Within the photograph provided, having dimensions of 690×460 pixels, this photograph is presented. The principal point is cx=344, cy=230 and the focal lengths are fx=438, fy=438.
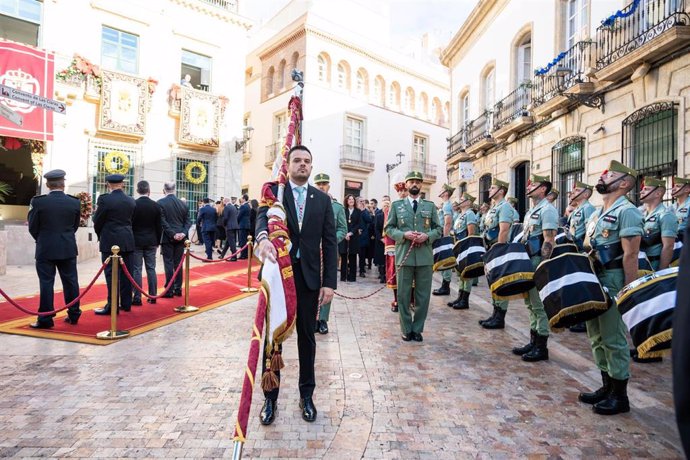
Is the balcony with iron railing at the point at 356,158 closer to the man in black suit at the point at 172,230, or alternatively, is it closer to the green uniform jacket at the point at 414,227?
the man in black suit at the point at 172,230

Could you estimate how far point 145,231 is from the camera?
297 inches

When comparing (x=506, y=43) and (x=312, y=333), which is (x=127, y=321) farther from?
(x=506, y=43)

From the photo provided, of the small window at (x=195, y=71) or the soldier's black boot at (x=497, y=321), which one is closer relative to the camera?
the soldier's black boot at (x=497, y=321)

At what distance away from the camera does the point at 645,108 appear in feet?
29.5

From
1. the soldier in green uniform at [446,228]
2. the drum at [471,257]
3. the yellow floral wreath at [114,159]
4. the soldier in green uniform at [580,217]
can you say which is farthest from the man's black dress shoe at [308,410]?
the yellow floral wreath at [114,159]

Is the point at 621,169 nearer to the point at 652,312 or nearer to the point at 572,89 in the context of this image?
the point at 652,312

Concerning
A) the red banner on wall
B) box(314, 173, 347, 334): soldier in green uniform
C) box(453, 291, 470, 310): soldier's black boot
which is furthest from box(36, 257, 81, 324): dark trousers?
the red banner on wall

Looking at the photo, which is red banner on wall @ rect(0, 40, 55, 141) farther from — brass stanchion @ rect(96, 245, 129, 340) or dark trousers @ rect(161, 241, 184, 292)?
brass stanchion @ rect(96, 245, 129, 340)

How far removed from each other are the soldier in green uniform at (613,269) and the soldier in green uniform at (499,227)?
1602 millimetres

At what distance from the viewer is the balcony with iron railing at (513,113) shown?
1374 cm

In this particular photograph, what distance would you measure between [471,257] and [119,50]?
1608cm

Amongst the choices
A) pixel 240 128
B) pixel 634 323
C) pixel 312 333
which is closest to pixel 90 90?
pixel 240 128

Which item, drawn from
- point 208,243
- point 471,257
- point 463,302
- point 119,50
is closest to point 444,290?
point 463,302

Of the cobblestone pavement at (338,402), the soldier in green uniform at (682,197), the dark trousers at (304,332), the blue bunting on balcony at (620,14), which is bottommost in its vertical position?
the cobblestone pavement at (338,402)
